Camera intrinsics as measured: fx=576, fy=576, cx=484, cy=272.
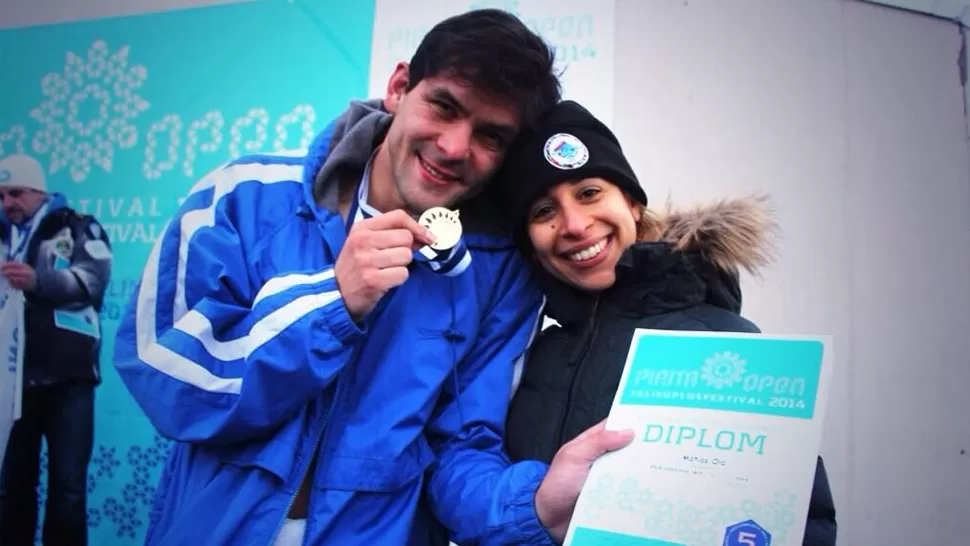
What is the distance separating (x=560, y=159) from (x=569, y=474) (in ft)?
1.55

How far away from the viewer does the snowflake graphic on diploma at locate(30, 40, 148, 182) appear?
190cm

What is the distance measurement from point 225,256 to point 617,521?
27.1 inches

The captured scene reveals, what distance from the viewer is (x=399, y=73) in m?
1.12

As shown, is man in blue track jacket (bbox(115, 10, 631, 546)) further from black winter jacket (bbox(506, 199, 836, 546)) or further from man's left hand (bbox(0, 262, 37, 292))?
man's left hand (bbox(0, 262, 37, 292))

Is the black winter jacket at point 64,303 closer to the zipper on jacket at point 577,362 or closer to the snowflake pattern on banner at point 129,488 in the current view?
the snowflake pattern on banner at point 129,488

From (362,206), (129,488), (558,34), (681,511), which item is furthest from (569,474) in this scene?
(129,488)

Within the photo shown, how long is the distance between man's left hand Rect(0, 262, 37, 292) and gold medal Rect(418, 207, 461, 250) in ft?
5.11

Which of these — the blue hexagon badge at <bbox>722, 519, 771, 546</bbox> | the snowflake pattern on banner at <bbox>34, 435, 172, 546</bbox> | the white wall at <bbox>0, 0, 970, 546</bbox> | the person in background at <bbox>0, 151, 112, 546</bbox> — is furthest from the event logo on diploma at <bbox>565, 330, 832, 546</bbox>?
the person in background at <bbox>0, 151, 112, 546</bbox>

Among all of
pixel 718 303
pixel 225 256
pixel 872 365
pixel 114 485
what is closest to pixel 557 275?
pixel 718 303

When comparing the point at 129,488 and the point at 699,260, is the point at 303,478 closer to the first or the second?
the point at 699,260

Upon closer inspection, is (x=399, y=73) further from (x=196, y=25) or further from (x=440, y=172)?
(x=196, y=25)

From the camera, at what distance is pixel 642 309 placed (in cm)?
90

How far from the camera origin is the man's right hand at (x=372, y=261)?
31.4 inches

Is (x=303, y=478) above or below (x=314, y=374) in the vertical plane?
below
